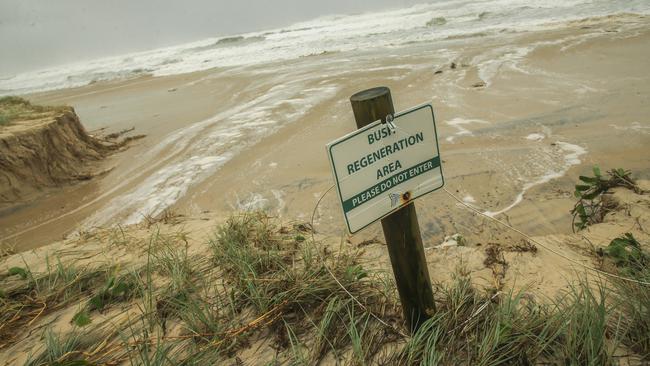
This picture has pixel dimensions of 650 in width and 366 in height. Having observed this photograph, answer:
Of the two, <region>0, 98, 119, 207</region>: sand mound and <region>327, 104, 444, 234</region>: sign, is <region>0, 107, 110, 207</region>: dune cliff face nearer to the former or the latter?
<region>0, 98, 119, 207</region>: sand mound

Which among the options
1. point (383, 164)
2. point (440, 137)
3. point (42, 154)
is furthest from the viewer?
point (42, 154)

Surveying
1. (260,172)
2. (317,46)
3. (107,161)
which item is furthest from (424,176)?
(317,46)

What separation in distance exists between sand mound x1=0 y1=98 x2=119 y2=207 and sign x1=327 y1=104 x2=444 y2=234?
6683 millimetres

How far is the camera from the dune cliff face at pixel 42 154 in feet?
19.7

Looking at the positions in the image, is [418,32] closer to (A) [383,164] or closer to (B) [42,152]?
(B) [42,152]

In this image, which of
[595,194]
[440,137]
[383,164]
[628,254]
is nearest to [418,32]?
[440,137]

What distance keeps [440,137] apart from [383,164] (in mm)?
4751

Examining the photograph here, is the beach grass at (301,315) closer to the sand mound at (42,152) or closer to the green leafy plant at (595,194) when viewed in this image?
the green leafy plant at (595,194)

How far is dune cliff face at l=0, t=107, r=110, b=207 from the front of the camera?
600 centimetres

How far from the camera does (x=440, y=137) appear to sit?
239 inches

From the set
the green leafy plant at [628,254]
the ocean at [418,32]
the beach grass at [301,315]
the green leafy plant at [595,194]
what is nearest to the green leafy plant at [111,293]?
the beach grass at [301,315]

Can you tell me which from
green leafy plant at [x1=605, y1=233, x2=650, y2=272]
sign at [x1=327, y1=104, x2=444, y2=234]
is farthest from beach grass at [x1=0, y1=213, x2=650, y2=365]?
sign at [x1=327, y1=104, x2=444, y2=234]

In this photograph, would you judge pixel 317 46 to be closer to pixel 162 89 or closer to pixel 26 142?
pixel 162 89

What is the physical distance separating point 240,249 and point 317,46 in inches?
776
